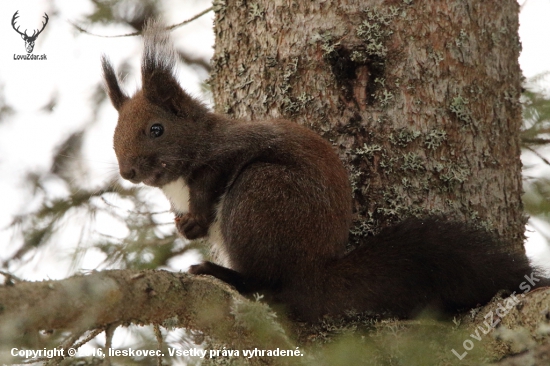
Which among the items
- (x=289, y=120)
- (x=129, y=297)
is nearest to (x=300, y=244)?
(x=289, y=120)

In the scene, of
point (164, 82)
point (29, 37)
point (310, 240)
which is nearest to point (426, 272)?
point (310, 240)

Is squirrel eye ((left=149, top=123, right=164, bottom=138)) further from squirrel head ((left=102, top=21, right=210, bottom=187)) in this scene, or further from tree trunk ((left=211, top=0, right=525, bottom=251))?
tree trunk ((left=211, top=0, right=525, bottom=251))

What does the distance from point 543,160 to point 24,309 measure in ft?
9.22

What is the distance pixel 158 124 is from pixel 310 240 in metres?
1.05

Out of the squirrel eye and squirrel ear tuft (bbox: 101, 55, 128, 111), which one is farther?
squirrel ear tuft (bbox: 101, 55, 128, 111)

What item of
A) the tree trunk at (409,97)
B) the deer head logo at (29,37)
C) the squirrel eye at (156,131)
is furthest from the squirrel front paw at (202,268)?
the deer head logo at (29,37)

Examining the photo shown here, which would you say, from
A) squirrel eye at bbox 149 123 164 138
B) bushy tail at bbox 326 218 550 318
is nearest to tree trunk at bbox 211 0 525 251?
bushy tail at bbox 326 218 550 318

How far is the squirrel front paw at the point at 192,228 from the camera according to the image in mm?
2797

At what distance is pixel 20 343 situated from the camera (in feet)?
5.10

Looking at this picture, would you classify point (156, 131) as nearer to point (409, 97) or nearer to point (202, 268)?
point (202, 268)

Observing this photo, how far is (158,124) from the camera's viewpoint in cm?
305

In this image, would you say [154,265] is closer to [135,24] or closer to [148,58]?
[148,58]

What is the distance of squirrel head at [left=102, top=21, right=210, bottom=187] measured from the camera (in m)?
2.96

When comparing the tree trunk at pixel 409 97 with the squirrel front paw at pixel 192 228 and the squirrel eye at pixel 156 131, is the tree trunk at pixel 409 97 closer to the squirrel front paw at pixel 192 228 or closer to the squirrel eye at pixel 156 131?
the squirrel eye at pixel 156 131
